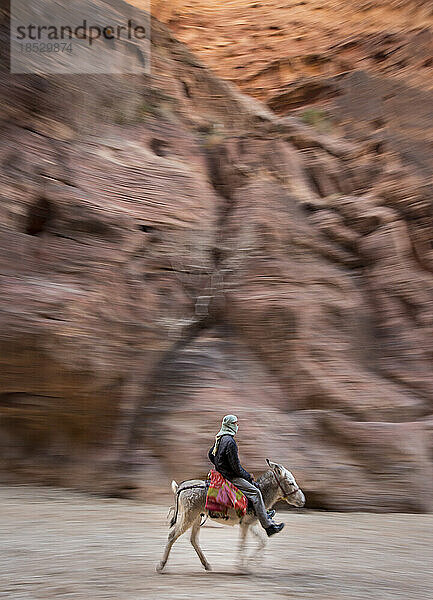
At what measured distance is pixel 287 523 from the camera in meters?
9.45

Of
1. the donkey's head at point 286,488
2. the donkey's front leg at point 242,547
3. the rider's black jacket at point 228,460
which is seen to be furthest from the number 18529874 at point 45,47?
the donkey's front leg at point 242,547

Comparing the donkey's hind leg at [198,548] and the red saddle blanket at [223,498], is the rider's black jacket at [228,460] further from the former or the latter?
the donkey's hind leg at [198,548]

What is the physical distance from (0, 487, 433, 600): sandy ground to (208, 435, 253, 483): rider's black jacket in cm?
99

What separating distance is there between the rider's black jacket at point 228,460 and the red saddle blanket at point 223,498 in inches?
3.8

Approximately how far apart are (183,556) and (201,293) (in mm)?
7586

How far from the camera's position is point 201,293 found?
13.8m

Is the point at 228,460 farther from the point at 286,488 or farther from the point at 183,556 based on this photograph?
the point at 183,556

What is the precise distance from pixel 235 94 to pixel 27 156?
8.24m

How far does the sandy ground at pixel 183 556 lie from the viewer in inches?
212

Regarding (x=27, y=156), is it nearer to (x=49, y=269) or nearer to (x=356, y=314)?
(x=49, y=269)

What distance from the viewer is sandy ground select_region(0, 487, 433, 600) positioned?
5.39 meters

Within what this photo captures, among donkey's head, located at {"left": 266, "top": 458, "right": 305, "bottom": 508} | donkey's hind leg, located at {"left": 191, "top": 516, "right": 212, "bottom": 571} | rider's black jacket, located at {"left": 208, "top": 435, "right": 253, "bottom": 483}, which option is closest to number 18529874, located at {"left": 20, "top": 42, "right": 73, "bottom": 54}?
rider's black jacket, located at {"left": 208, "top": 435, "right": 253, "bottom": 483}

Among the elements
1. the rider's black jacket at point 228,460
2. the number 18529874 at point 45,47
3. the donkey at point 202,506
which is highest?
the number 18529874 at point 45,47

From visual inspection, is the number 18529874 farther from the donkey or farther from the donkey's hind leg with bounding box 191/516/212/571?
the donkey's hind leg with bounding box 191/516/212/571
